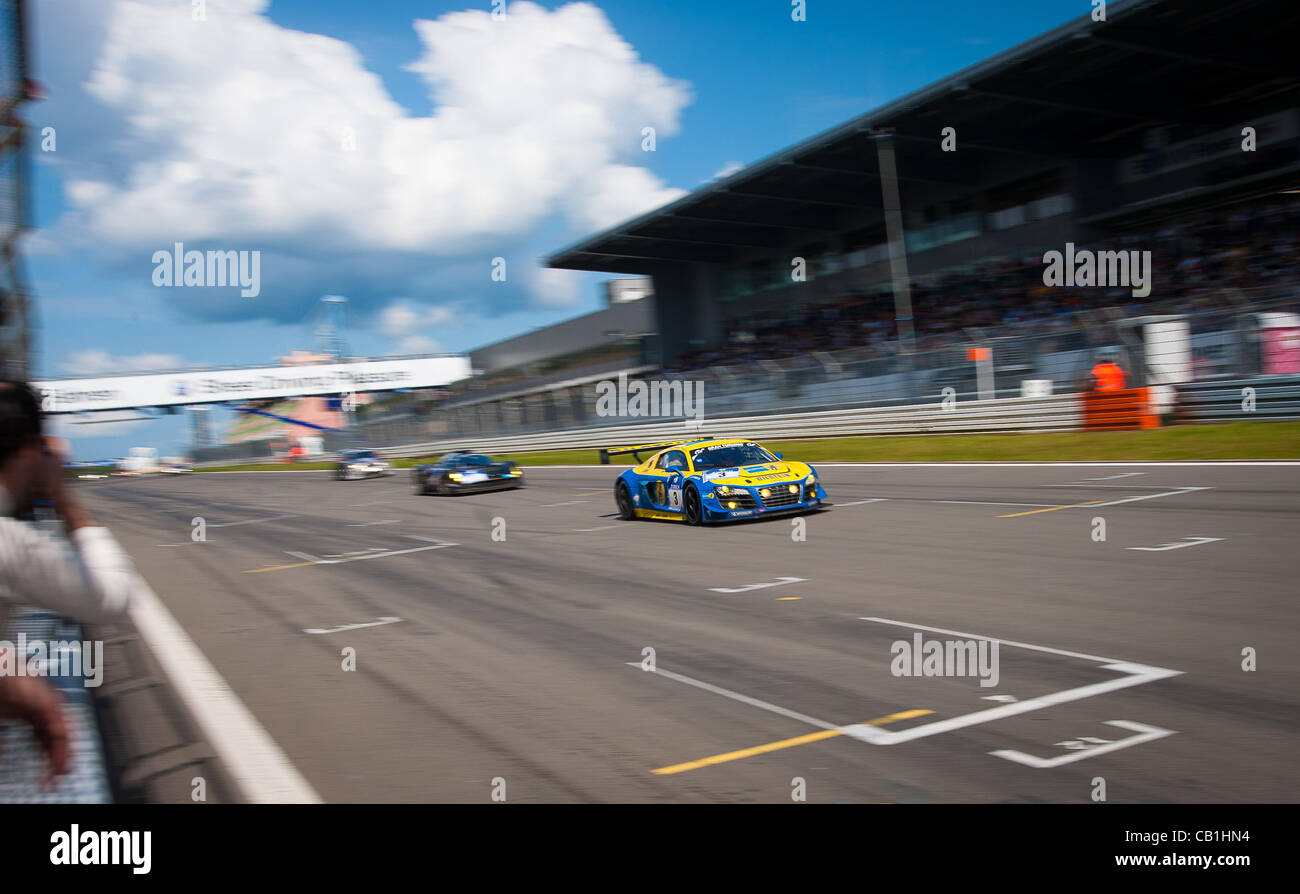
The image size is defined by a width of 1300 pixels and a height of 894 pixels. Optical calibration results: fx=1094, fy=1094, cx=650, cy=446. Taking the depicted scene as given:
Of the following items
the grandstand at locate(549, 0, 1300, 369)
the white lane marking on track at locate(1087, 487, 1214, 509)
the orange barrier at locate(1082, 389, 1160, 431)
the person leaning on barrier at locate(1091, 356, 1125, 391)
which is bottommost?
the white lane marking on track at locate(1087, 487, 1214, 509)

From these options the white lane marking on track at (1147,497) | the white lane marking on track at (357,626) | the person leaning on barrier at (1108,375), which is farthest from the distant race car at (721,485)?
the person leaning on barrier at (1108,375)

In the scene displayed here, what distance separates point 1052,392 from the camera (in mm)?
23172

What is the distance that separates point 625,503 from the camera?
16.8 m

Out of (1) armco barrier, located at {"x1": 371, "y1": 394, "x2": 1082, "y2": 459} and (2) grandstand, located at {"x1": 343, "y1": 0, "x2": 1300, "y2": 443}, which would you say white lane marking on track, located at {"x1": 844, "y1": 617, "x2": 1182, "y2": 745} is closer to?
(2) grandstand, located at {"x1": 343, "y1": 0, "x2": 1300, "y2": 443}

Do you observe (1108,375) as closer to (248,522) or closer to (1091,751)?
(248,522)

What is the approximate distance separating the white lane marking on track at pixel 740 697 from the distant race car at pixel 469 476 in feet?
62.8

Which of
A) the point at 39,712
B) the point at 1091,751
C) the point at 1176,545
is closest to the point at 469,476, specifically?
the point at 1176,545

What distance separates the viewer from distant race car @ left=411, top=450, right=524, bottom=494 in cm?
2550

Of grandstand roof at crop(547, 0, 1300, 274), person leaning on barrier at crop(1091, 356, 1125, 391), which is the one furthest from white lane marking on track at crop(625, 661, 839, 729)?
grandstand roof at crop(547, 0, 1300, 274)

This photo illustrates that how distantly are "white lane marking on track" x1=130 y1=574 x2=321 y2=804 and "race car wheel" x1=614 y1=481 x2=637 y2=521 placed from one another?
816 cm

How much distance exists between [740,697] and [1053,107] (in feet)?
98.6

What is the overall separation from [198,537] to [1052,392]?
56.6 ft
